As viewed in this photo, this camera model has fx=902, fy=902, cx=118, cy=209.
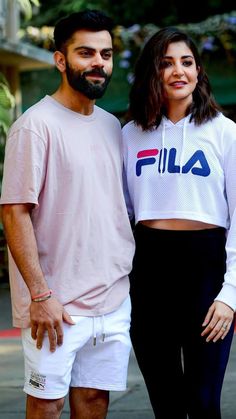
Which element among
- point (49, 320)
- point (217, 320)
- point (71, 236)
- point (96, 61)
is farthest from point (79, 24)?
point (217, 320)

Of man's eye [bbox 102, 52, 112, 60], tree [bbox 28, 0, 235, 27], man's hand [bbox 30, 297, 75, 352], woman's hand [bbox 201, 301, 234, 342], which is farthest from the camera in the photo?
tree [bbox 28, 0, 235, 27]

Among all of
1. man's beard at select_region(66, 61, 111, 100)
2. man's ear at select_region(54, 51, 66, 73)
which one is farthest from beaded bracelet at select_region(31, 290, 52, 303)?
man's ear at select_region(54, 51, 66, 73)

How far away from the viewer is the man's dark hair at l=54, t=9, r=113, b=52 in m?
3.62

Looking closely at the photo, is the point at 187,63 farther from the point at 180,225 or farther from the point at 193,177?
the point at 180,225

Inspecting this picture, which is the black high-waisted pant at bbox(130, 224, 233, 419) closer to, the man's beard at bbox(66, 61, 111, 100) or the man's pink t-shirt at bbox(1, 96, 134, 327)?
the man's pink t-shirt at bbox(1, 96, 134, 327)

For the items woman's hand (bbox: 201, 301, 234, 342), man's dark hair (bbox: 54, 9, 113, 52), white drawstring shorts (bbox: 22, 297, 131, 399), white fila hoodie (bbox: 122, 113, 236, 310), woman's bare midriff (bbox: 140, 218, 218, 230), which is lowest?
white drawstring shorts (bbox: 22, 297, 131, 399)

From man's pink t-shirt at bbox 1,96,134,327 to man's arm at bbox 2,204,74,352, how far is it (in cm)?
6

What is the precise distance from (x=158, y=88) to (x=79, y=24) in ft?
1.42

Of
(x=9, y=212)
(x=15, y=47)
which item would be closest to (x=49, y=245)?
(x=9, y=212)

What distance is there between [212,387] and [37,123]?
1300mm

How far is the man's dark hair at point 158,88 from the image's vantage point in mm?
3762

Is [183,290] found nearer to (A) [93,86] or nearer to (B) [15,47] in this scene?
(A) [93,86]

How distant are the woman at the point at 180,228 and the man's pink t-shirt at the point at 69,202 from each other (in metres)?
0.16

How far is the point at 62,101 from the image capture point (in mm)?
3676
